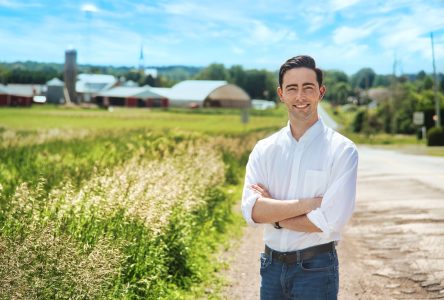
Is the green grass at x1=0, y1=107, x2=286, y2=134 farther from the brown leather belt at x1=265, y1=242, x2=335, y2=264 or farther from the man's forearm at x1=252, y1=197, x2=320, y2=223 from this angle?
the brown leather belt at x1=265, y1=242, x2=335, y2=264

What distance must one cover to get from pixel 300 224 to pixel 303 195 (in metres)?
0.16

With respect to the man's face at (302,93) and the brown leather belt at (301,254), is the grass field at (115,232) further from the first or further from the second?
the man's face at (302,93)

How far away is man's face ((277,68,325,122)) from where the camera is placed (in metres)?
3.32

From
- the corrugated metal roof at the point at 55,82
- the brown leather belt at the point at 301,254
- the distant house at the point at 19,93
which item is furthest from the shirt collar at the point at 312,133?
the corrugated metal roof at the point at 55,82

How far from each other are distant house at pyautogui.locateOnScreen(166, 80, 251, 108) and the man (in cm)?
3894

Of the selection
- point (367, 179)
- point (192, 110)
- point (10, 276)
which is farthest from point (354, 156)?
point (192, 110)

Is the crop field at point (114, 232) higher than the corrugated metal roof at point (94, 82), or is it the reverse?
the corrugated metal roof at point (94, 82)

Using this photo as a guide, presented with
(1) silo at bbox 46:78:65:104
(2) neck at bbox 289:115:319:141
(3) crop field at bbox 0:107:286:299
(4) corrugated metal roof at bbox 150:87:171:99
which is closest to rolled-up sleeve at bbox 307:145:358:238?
(2) neck at bbox 289:115:319:141

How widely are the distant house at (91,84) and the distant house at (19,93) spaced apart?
111 inches

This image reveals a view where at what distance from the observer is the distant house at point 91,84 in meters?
43.4

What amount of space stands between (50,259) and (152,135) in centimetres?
1839

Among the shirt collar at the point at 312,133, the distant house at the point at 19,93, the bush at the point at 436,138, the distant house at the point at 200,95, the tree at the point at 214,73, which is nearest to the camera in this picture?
the shirt collar at the point at 312,133

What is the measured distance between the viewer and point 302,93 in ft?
10.9

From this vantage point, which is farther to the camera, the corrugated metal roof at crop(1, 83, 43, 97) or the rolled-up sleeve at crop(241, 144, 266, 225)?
the corrugated metal roof at crop(1, 83, 43, 97)
